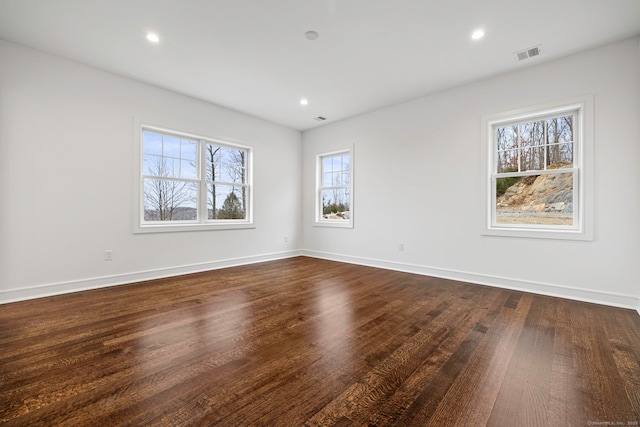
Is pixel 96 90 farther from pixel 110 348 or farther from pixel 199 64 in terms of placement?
pixel 110 348

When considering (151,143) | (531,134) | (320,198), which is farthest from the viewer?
(320,198)

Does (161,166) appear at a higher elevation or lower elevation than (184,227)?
higher

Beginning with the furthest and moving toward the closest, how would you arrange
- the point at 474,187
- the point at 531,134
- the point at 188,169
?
the point at 188,169 → the point at 474,187 → the point at 531,134

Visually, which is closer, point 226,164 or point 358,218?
point 226,164

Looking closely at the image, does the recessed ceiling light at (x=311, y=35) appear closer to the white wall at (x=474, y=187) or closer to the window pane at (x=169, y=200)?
the white wall at (x=474, y=187)

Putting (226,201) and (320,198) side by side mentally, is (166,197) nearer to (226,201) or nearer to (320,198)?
(226,201)

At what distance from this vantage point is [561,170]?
3.30m

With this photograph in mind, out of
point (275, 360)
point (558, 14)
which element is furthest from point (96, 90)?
point (558, 14)

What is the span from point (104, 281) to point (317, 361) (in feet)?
Result: 10.8

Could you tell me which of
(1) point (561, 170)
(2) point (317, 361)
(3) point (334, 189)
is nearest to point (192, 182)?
(3) point (334, 189)

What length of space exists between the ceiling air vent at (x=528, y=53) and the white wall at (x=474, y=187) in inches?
12.3

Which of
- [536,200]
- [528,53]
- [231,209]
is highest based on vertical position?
[528,53]

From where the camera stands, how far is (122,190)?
3752 millimetres

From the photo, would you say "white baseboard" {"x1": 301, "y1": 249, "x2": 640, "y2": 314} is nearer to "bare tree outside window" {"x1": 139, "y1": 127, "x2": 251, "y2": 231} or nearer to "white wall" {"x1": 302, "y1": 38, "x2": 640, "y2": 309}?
"white wall" {"x1": 302, "y1": 38, "x2": 640, "y2": 309}
